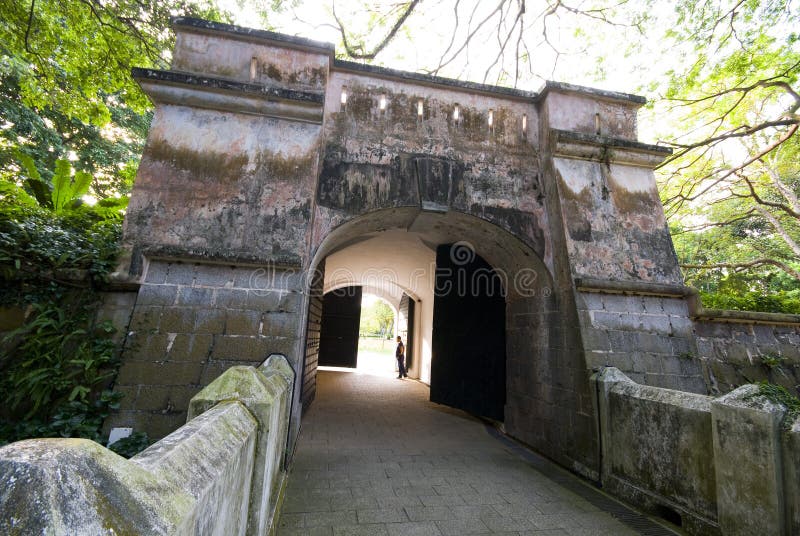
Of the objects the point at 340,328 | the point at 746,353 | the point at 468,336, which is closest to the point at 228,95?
the point at 468,336

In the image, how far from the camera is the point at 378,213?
15.6 feet

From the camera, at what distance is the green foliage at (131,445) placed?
3.12m

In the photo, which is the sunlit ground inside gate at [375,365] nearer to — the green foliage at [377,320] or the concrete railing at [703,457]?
the green foliage at [377,320]

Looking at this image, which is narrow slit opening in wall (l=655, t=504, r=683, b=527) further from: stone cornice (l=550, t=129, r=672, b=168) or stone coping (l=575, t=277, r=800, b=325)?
stone cornice (l=550, t=129, r=672, b=168)

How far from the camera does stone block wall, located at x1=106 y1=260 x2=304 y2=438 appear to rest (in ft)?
11.2

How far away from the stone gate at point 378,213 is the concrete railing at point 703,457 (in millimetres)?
389

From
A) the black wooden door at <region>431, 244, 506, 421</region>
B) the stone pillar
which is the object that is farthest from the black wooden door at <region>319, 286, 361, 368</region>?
the stone pillar

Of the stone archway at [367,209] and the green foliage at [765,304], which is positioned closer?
the stone archway at [367,209]

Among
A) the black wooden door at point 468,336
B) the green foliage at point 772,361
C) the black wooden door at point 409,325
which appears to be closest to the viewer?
the green foliage at point 772,361

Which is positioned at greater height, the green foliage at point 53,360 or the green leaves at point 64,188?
the green leaves at point 64,188

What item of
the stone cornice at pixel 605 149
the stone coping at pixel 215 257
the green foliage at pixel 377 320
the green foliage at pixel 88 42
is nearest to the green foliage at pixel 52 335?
the stone coping at pixel 215 257

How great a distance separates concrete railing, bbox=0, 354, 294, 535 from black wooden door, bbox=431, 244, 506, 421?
187 inches

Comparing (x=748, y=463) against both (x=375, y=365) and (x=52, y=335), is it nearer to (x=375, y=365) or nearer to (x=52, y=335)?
(x=52, y=335)

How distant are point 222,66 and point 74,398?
4.08 m
